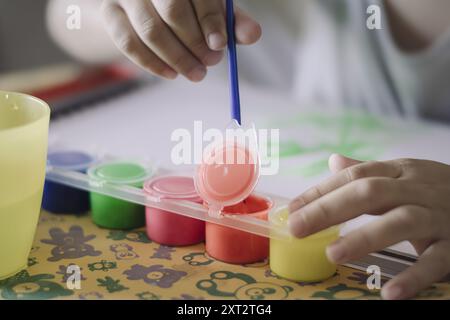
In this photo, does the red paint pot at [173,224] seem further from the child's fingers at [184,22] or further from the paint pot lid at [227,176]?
the child's fingers at [184,22]

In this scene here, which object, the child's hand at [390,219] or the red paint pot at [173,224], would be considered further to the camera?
the red paint pot at [173,224]

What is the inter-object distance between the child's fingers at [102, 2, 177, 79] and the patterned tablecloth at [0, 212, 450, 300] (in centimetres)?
18

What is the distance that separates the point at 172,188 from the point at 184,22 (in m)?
0.17

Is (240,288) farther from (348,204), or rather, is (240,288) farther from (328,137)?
(328,137)

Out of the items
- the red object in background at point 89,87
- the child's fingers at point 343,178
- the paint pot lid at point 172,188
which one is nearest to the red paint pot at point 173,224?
the paint pot lid at point 172,188

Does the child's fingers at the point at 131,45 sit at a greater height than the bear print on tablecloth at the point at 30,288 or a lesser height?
greater

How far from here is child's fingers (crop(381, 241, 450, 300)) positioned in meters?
0.50

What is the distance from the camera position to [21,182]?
0.53 metres

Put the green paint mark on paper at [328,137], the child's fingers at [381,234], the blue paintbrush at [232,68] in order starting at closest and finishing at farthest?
the child's fingers at [381,234]
the blue paintbrush at [232,68]
the green paint mark on paper at [328,137]

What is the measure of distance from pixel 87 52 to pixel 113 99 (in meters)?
0.17

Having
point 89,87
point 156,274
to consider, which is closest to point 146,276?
point 156,274

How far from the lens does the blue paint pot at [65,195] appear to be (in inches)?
26.7

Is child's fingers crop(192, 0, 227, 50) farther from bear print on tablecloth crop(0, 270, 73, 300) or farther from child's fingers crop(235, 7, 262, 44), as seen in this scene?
bear print on tablecloth crop(0, 270, 73, 300)

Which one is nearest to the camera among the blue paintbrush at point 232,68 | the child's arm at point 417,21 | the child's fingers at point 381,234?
the child's fingers at point 381,234
